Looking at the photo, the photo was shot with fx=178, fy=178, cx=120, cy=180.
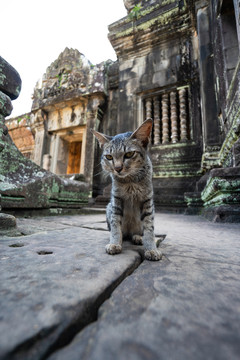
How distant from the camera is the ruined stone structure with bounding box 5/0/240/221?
336 cm

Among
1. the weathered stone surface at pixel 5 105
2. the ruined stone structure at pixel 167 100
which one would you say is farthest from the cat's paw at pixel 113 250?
the ruined stone structure at pixel 167 100

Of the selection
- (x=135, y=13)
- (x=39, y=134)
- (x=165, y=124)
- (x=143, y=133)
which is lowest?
(x=143, y=133)

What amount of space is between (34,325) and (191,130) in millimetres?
5851

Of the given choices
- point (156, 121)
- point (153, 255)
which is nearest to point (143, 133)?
point (153, 255)

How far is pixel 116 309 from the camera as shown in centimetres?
49

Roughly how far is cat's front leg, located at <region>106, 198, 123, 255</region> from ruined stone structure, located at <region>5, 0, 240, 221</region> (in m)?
1.76

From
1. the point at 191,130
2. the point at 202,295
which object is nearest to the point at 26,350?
the point at 202,295

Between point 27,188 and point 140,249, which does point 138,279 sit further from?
point 27,188

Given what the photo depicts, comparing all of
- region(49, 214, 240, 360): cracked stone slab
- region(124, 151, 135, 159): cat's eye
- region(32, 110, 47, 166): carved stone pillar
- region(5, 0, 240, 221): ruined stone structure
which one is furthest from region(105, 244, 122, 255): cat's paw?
region(32, 110, 47, 166): carved stone pillar

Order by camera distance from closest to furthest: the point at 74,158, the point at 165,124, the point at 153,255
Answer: the point at 153,255
the point at 165,124
the point at 74,158

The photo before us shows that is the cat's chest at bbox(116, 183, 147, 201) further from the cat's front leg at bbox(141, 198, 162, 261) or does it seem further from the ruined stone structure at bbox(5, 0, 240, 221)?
the ruined stone structure at bbox(5, 0, 240, 221)

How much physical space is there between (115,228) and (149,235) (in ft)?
0.77

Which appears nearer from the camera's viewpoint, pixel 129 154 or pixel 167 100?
pixel 129 154

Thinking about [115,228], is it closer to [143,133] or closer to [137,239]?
[137,239]
